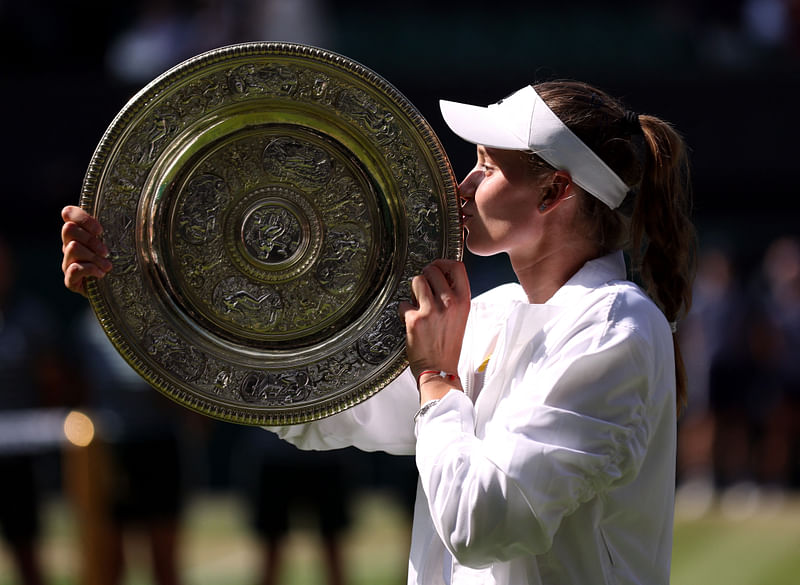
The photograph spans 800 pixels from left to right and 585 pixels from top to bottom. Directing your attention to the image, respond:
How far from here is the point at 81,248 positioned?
2.16m

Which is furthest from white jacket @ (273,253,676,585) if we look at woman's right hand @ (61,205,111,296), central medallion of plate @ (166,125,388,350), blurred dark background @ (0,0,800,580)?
blurred dark background @ (0,0,800,580)

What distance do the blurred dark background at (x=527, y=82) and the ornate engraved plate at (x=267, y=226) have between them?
6677 millimetres

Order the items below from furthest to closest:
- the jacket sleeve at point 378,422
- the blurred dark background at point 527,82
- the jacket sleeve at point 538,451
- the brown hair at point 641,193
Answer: the blurred dark background at point 527,82, the jacket sleeve at point 378,422, the brown hair at point 641,193, the jacket sleeve at point 538,451

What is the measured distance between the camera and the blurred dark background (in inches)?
372

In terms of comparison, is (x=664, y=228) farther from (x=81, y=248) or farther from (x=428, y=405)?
(x=81, y=248)

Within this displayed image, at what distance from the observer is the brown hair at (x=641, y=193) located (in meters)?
2.11

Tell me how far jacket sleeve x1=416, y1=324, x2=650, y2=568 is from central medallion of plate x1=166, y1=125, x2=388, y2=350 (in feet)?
1.32

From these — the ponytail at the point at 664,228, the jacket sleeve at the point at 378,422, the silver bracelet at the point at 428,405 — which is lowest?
the silver bracelet at the point at 428,405

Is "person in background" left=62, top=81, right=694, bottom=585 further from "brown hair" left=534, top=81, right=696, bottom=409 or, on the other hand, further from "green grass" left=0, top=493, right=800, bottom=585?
"green grass" left=0, top=493, right=800, bottom=585

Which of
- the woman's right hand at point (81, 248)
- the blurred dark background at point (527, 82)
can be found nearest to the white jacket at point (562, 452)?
the woman's right hand at point (81, 248)

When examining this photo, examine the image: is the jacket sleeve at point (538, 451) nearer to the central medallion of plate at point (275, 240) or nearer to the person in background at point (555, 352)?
the person in background at point (555, 352)

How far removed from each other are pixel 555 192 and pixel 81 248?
0.84 metres

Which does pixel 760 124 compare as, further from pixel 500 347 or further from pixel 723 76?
pixel 500 347

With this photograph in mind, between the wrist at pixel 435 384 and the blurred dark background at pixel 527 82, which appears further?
the blurred dark background at pixel 527 82
